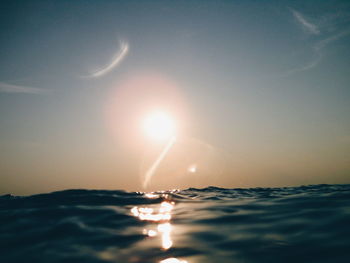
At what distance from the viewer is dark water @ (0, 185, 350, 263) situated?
13.2ft

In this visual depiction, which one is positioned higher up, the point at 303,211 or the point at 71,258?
the point at 303,211

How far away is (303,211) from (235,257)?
3690 millimetres

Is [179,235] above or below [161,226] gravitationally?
below

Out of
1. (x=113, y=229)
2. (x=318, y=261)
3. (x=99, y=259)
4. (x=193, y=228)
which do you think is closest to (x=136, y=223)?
(x=113, y=229)

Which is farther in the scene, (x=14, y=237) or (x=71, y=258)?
(x=14, y=237)

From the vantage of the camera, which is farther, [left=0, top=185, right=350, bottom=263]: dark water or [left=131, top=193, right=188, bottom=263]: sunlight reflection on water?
[left=131, top=193, right=188, bottom=263]: sunlight reflection on water

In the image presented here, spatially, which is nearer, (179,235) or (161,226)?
(179,235)

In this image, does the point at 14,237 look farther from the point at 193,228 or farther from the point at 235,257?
the point at 235,257

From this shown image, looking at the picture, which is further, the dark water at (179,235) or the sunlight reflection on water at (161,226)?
the sunlight reflection on water at (161,226)

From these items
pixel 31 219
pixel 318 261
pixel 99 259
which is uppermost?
pixel 31 219

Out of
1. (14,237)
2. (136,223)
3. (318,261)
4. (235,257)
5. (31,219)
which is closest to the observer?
(318,261)

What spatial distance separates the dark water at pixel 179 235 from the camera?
4023 millimetres

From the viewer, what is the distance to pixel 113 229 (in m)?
6.00

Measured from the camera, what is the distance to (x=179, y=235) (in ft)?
17.2
